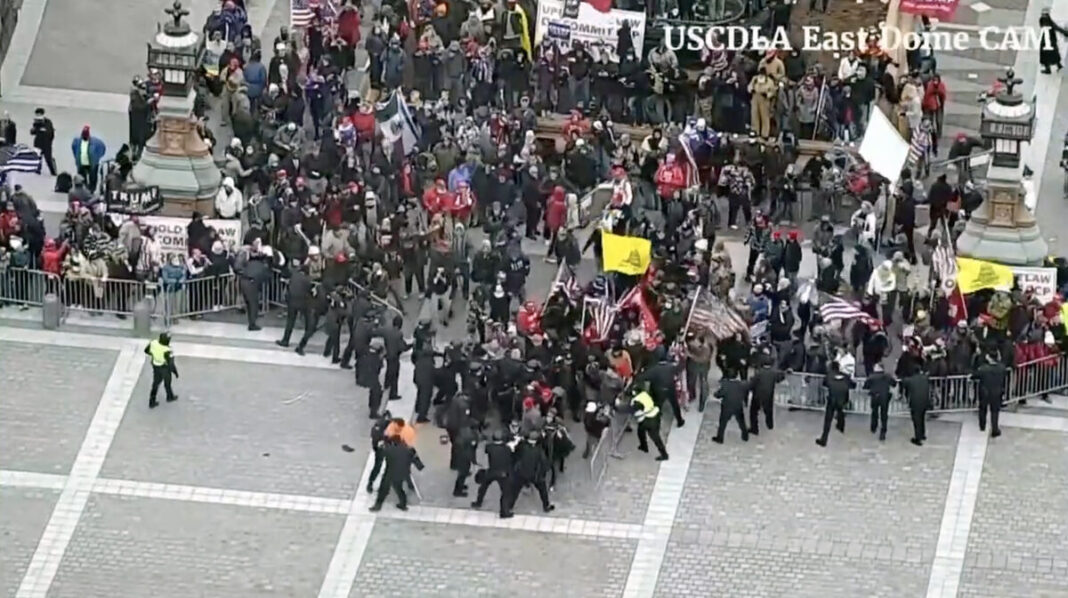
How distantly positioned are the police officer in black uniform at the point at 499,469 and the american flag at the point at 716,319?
4629mm

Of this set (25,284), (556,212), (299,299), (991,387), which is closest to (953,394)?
(991,387)

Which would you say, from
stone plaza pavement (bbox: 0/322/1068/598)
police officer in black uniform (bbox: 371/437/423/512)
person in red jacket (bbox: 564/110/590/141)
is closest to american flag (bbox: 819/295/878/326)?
stone plaza pavement (bbox: 0/322/1068/598)

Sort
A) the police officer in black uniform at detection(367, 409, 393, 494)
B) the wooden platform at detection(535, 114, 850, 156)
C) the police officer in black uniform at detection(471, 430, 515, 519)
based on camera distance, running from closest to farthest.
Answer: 1. the police officer in black uniform at detection(471, 430, 515, 519)
2. the police officer in black uniform at detection(367, 409, 393, 494)
3. the wooden platform at detection(535, 114, 850, 156)

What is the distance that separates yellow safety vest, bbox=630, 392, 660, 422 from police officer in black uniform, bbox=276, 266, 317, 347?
6213 mm

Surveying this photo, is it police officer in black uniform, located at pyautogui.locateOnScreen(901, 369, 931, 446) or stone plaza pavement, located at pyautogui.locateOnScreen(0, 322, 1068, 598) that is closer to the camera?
stone plaza pavement, located at pyautogui.locateOnScreen(0, 322, 1068, 598)

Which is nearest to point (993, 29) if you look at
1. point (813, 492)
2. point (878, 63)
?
point (878, 63)

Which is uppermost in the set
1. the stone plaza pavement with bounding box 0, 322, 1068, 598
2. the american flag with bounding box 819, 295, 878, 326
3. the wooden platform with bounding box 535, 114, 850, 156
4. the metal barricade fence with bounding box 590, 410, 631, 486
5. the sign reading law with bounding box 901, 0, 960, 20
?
the sign reading law with bounding box 901, 0, 960, 20

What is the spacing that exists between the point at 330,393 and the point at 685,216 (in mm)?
7282

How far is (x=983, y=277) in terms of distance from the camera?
7244 centimetres

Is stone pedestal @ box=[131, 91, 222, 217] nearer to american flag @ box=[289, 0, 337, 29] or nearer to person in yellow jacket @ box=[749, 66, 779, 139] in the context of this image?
american flag @ box=[289, 0, 337, 29]

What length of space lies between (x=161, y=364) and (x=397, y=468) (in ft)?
16.1

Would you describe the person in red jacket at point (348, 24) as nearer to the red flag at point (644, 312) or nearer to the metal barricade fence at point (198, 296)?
the metal barricade fence at point (198, 296)

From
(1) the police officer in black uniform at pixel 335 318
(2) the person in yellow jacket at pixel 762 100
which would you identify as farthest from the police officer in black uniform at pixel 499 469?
(2) the person in yellow jacket at pixel 762 100

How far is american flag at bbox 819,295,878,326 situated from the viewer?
72438 millimetres
